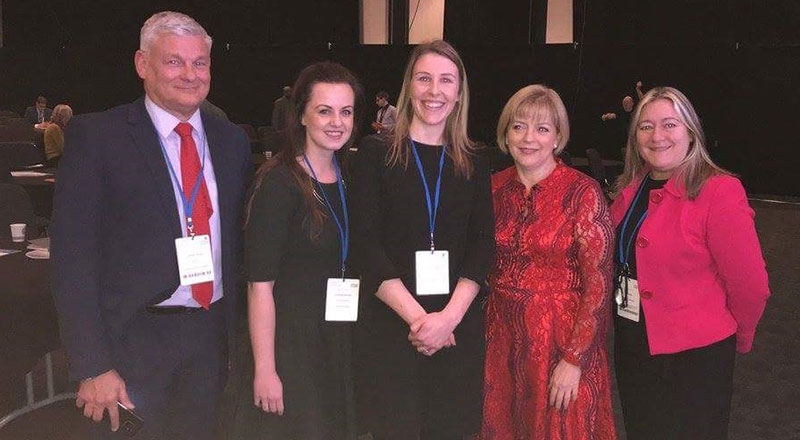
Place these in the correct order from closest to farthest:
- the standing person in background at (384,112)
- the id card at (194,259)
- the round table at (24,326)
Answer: the id card at (194,259), the round table at (24,326), the standing person in background at (384,112)

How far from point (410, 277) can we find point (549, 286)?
0.42 metres

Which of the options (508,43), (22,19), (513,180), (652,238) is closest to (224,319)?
(513,180)

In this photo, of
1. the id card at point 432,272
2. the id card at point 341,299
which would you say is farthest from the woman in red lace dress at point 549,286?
the id card at point 341,299

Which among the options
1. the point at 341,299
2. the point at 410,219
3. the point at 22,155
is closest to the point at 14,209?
the point at 22,155

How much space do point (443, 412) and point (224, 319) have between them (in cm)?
68

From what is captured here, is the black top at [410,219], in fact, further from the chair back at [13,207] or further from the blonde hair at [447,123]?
the chair back at [13,207]

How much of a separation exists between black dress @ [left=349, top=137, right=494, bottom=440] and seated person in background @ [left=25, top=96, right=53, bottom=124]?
1415cm

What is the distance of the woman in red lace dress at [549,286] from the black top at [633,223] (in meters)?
0.17

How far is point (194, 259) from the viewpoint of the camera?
182 cm

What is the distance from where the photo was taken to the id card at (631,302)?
2.10 meters

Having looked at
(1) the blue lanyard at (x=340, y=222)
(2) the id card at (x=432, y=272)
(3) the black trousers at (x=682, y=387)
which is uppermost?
(1) the blue lanyard at (x=340, y=222)

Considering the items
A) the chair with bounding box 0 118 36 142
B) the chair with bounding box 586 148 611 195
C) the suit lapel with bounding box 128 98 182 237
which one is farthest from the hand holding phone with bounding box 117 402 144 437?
the chair with bounding box 0 118 36 142

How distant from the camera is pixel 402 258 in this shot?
1938mm

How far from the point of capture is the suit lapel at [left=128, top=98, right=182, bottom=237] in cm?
178
